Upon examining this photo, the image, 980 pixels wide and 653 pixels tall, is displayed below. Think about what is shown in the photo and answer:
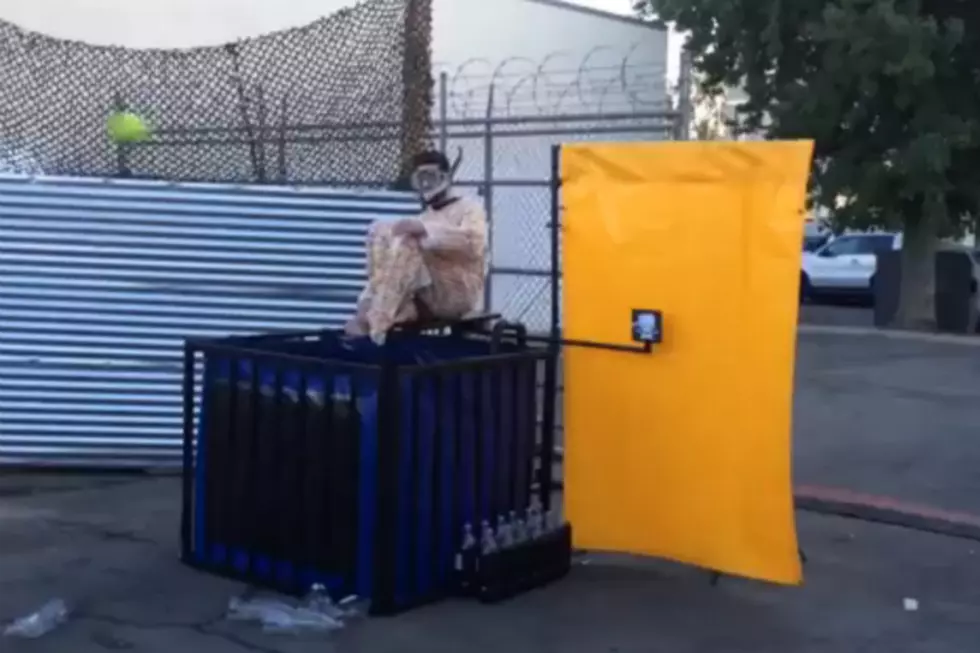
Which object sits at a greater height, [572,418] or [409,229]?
[409,229]

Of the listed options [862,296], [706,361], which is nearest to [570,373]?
[706,361]

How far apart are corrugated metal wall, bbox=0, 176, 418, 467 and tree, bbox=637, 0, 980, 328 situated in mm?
12539

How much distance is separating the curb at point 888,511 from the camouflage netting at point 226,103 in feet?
11.2

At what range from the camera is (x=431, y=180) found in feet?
26.2

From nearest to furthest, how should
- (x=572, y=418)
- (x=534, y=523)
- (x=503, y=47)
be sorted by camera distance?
(x=534, y=523)
(x=572, y=418)
(x=503, y=47)

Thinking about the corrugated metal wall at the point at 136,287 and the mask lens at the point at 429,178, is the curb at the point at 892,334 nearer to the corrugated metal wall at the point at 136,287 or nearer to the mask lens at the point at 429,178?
the corrugated metal wall at the point at 136,287

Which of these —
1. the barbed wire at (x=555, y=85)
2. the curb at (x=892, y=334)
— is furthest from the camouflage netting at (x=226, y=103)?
the curb at (x=892, y=334)

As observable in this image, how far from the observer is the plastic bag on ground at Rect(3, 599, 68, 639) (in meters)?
6.76

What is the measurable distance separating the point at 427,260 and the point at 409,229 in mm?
211

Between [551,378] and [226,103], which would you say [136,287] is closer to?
[226,103]

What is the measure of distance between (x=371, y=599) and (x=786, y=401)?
6.75 feet

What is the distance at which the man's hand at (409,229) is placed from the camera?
7805 millimetres

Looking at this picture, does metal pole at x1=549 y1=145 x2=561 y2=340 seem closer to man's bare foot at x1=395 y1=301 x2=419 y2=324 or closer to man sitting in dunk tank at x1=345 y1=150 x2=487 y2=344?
man sitting in dunk tank at x1=345 y1=150 x2=487 y2=344

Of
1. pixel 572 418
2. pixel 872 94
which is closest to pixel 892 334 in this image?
pixel 872 94
